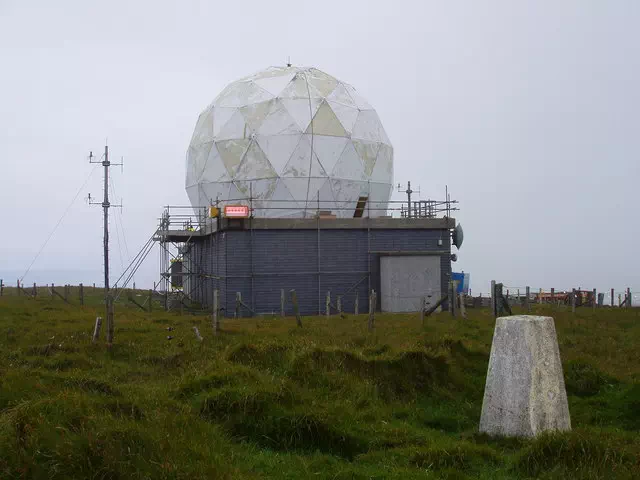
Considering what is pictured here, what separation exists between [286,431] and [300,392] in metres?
1.18

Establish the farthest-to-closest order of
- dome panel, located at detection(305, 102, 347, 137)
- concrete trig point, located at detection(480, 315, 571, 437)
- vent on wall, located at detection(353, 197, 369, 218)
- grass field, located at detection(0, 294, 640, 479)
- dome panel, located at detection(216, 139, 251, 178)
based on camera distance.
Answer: vent on wall, located at detection(353, 197, 369, 218) → dome panel, located at detection(216, 139, 251, 178) → dome panel, located at detection(305, 102, 347, 137) → concrete trig point, located at detection(480, 315, 571, 437) → grass field, located at detection(0, 294, 640, 479)

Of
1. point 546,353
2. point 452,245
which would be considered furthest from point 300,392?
point 452,245

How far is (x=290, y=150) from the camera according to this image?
30547mm

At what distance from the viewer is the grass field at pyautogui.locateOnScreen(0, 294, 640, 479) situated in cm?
709

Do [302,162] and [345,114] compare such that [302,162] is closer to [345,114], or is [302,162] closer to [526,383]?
[345,114]

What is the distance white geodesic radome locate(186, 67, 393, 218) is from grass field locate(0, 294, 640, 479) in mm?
14558

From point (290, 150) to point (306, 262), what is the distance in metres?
5.18

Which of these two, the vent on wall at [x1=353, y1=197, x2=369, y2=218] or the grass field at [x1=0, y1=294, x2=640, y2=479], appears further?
the vent on wall at [x1=353, y1=197, x2=369, y2=218]

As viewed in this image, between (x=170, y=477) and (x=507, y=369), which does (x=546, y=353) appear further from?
(x=170, y=477)

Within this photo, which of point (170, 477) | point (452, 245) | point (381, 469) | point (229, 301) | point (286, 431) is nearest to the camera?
point (170, 477)

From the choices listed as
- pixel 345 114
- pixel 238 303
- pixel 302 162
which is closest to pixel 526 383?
pixel 238 303

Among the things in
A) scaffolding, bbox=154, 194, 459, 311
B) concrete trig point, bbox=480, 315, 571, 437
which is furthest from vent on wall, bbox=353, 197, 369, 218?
concrete trig point, bbox=480, 315, 571, 437

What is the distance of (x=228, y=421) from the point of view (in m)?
9.10

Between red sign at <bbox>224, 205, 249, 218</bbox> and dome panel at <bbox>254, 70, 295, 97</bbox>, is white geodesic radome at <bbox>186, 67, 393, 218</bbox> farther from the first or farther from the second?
red sign at <bbox>224, 205, 249, 218</bbox>
